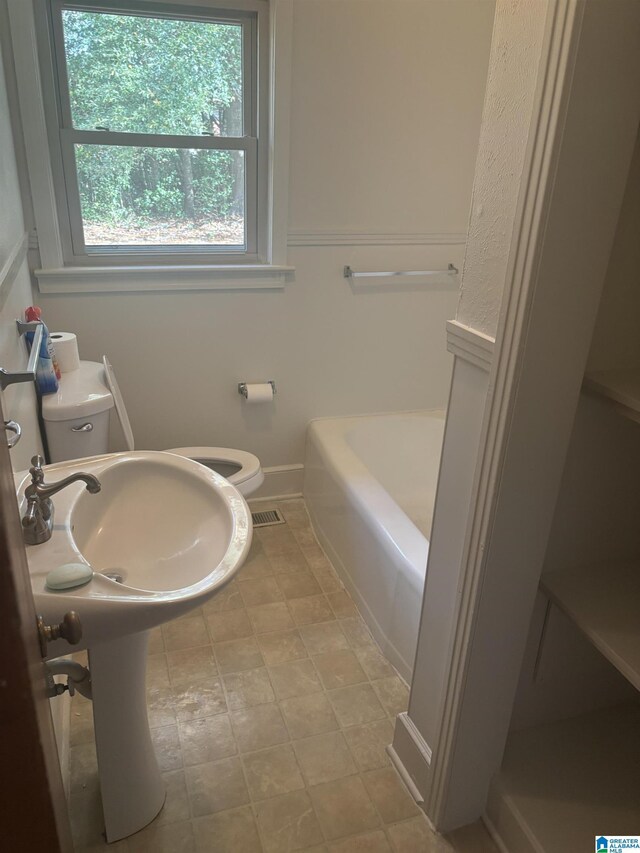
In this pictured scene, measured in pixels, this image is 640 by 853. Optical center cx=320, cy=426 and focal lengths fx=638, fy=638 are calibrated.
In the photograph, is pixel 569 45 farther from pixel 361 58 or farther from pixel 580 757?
pixel 361 58

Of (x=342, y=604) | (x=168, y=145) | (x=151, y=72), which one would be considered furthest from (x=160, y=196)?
(x=342, y=604)

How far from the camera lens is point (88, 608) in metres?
0.99

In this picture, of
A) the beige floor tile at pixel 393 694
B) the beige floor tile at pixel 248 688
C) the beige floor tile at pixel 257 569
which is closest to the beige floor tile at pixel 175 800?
the beige floor tile at pixel 248 688

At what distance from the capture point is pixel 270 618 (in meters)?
2.17

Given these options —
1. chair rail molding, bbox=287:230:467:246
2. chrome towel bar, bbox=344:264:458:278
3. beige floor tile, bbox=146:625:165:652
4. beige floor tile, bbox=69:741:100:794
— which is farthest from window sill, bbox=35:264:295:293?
beige floor tile, bbox=69:741:100:794

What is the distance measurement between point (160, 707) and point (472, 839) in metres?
0.89

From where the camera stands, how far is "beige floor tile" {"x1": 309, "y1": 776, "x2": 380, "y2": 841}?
4.94 feet

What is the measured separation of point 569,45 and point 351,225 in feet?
5.42

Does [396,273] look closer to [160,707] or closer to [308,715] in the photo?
[308,715]

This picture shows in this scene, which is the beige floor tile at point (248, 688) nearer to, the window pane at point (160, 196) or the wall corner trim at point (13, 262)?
the wall corner trim at point (13, 262)

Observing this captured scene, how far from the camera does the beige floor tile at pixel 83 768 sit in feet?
5.18

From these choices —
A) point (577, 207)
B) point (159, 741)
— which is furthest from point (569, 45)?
point (159, 741)

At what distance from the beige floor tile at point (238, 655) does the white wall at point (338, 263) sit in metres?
0.91

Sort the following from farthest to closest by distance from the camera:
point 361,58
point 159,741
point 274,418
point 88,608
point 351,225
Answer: point 274,418
point 351,225
point 361,58
point 159,741
point 88,608
